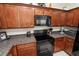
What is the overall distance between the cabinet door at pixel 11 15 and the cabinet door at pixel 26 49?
1.73 ft

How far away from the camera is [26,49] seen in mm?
1571

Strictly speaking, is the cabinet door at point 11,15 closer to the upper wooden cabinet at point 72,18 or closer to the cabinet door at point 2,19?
the cabinet door at point 2,19

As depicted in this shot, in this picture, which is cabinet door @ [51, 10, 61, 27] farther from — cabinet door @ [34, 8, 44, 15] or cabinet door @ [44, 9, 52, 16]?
cabinet door @ [34, 8, 44, 15]

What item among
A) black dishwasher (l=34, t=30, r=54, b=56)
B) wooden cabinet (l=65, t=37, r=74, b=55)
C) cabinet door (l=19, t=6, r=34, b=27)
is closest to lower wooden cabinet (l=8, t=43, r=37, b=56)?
black dishwasher (l=34, t=30, r=54, b=56)

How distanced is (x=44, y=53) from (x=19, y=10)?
1276mm

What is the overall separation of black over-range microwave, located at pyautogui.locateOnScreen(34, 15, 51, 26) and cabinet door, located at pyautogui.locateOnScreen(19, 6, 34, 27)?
0.59 feet

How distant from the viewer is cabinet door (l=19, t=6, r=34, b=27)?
1675 millimetres

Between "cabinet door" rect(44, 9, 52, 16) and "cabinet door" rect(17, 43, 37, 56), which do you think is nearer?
"cabinet door" rect(17, 43, 37, 56)

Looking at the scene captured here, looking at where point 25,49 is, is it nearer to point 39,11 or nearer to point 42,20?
point 42,20

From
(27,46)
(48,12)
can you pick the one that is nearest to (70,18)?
(48,12)

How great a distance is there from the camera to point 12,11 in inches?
62.6

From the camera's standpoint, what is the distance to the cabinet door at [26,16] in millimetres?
1675

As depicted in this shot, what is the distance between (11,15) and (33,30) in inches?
31.6

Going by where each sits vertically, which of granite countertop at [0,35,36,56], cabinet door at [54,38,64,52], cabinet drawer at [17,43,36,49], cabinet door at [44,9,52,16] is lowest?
cabinet door at [54,38,64,52]
